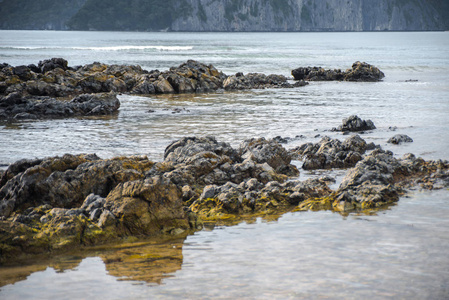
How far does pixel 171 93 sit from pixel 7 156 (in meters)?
21.6

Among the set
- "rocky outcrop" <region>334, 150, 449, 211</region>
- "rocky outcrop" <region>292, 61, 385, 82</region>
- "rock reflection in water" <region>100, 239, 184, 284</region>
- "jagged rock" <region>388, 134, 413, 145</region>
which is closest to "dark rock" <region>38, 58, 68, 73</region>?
"rocky outcrop" <region>292, 61, 385, 82</region>

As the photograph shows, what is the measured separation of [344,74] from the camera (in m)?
46.0

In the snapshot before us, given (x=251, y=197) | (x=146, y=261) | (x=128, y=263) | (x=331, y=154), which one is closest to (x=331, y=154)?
(x=331, y=154)

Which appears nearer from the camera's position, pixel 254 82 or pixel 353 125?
pixel 353 125

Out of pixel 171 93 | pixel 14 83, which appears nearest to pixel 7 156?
pixel 14 83

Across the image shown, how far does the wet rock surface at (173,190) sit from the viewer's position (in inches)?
323

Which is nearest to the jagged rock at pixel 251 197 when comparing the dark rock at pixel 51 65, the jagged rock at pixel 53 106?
the jagged rock at pixel 53 106

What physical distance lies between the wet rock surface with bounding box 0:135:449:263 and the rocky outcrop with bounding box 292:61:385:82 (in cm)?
3273

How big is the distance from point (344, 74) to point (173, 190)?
1562 inches

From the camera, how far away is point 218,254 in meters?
7.61

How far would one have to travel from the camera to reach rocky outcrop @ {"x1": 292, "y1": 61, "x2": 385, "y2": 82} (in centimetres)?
4478

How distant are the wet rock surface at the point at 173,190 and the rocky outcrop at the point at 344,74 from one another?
32.7 m

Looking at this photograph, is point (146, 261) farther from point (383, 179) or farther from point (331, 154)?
point (331, 154)

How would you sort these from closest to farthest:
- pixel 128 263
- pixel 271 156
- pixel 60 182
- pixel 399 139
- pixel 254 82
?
1. pixel 128 263
2. pixel 60 182
3. pixel 271 156
4. pixel 399 139
5. pixel 254 82
